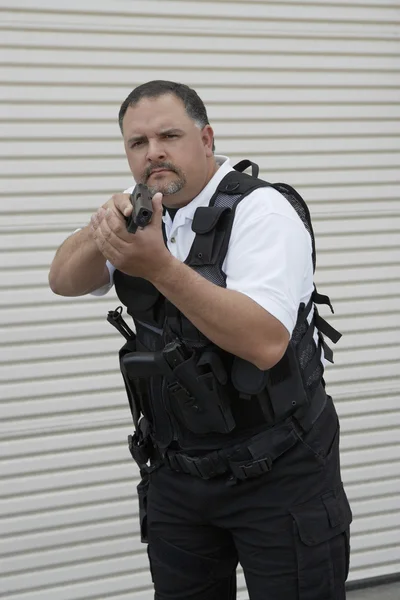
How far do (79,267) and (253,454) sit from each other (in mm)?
748

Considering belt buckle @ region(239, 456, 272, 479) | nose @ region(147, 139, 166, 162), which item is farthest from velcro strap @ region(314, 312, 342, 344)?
nose @ region(147, 139, 166, 162)

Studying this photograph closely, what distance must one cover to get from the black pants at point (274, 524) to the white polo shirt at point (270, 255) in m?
0.53

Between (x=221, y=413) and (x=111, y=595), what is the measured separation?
7.36 feet

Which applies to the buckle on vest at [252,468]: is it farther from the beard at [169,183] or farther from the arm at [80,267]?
the beard at [169,183]

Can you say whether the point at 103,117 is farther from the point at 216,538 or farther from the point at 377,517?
the point at 377,517

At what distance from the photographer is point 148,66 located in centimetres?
411

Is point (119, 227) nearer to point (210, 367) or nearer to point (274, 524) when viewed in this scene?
point (210, 367)

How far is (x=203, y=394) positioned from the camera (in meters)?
2.44

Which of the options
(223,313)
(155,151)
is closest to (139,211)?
(223,313)

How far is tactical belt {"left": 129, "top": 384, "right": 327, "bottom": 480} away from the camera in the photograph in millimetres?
2496

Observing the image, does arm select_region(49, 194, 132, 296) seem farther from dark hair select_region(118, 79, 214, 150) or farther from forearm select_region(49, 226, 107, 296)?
dark hair select_region(118, 79, 214, 150)

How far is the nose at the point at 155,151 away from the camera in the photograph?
7.89 feet

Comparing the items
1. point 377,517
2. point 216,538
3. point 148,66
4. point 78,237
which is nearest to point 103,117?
point 148,66

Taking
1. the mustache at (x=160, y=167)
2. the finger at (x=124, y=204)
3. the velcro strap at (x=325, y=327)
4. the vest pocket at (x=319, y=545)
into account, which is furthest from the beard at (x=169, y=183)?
the vest pocket at (x=319, y=545)
